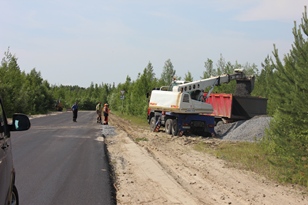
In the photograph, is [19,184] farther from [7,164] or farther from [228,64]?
[228,64]

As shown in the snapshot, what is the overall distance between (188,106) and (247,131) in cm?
348

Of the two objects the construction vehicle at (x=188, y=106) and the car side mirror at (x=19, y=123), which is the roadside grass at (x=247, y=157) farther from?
the car side mirror at (x=19, y=123)

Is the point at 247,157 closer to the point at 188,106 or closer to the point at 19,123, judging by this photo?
the point at 188,106

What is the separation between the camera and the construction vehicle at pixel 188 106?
21.6 metres

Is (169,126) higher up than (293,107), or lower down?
lower down

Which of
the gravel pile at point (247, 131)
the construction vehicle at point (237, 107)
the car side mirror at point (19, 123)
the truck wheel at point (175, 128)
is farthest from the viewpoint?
the construction vehicle at point (237, 107)

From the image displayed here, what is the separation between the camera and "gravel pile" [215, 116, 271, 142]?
19.6 metres

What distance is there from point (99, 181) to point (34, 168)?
Result: 7.84 ft

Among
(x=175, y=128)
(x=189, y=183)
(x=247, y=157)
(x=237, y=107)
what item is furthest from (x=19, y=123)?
(x=237, y=107)

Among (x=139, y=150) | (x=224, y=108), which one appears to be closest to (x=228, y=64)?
(x=224, y=108)

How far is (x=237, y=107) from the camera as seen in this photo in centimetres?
2539

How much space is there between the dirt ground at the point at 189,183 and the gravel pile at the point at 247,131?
6719 mm

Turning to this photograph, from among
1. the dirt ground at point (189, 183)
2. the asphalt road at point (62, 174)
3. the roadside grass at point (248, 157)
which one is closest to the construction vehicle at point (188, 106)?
the roadside grass at point (248, 157)

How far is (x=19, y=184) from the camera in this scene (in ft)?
27.8
